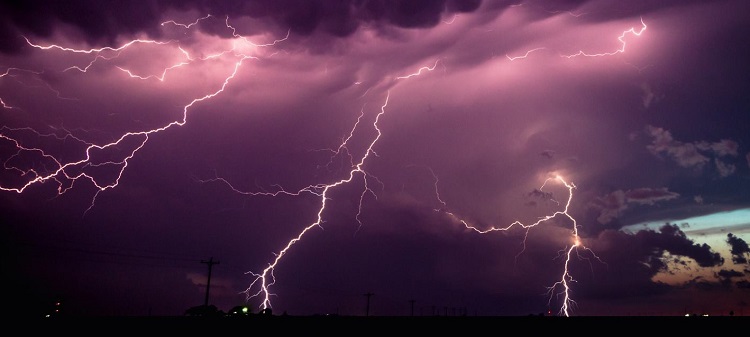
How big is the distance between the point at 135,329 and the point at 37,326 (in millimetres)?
2207

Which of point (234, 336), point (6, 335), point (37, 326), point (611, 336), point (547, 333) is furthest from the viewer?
point (547, 333)

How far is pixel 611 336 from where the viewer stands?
15234 millimetres

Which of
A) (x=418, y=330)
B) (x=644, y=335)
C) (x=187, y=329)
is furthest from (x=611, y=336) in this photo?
(x=187, y=329)

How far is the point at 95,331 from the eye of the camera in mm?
13320

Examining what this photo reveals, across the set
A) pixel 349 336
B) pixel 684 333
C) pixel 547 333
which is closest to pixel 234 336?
pixel 349 336

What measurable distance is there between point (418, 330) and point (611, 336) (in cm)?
500

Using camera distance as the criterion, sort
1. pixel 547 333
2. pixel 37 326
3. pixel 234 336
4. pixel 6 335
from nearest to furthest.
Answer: pixel 6 335 < pixel 234 336 < pixel 37 326 < pixel 547 333

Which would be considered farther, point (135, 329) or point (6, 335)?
point (135, 329)

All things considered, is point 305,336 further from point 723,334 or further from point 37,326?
point 723,334

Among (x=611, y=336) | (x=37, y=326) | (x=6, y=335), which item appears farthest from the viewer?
(x=611, y=336)

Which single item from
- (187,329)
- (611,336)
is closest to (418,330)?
(611,336)

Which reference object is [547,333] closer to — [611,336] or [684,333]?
[611,336]

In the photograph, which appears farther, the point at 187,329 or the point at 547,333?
the point at 547,333

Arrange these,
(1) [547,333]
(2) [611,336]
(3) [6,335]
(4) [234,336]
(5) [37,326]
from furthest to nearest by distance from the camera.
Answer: (1) [547,333] → (2) [611,336] → (5) [37,326] → (4) [234,336] → (3) [6,335]
